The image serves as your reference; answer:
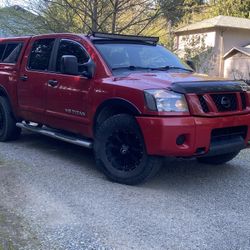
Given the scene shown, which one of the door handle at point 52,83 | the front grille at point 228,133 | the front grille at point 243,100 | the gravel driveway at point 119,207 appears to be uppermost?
the door handle at point 52,83

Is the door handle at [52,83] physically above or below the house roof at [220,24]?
below

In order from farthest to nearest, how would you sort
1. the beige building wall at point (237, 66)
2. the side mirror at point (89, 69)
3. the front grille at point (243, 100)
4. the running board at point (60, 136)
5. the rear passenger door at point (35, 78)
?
the beige building wall at point (237, 66), the rear passenger door at point (35, 78), the running board at point (60, 136), the side mirror at point (89, 69), the front grille at point (243, 100)

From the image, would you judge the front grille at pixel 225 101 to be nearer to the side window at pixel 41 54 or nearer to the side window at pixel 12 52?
the side window at pixel 41 54

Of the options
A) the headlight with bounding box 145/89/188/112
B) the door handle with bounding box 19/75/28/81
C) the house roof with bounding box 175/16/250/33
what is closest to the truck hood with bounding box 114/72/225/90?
the headlight with bounding box 145/89/188/112

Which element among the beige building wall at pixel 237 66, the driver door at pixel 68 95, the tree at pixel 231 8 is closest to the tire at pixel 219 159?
the driver door at pixel 68 95

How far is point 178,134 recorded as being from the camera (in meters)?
5.08

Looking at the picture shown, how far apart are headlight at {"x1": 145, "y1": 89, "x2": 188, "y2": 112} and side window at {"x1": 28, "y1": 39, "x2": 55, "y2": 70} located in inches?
96.0

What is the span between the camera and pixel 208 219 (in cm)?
455

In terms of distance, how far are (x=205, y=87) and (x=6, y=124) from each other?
397 cm

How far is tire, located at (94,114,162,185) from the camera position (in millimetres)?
5406

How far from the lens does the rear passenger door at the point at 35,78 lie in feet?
22.9

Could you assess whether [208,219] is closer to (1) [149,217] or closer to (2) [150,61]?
(1) [149,217]

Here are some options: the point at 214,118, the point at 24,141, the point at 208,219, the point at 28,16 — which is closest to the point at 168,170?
the point at 214,118

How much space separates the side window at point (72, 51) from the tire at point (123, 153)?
1.08 meters
